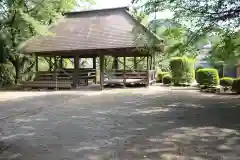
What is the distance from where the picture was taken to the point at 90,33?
1694cm

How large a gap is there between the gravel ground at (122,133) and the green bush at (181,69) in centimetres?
841

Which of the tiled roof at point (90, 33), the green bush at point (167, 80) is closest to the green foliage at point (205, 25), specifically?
the tiled roof at point (90, 33)

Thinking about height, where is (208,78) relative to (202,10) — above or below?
below

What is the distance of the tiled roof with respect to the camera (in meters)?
15.6

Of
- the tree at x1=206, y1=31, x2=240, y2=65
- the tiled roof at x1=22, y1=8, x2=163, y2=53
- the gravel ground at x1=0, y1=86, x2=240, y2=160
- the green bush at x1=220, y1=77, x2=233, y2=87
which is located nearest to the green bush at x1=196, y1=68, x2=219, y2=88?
the green bush at x1=220, y1=77, x2=233, y2=87

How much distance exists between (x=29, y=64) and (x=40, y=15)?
5.16 meters

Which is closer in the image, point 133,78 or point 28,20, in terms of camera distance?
point 133,78

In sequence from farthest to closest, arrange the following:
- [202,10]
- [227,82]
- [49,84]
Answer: [227,82] < [49,84] < [202,10]

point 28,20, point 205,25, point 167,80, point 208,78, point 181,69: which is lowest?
point 167,80

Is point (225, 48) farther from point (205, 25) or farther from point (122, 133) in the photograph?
point (122, 133)

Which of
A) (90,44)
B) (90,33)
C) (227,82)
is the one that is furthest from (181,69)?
(90,33)

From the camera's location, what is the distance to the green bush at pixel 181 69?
17.4m

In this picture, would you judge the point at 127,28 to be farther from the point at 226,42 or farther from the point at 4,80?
the point at 4,80

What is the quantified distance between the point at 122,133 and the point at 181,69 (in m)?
12.5
